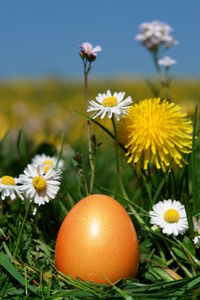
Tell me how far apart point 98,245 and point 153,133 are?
393mm

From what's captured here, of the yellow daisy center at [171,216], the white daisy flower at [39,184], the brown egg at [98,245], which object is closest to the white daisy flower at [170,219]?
the yellow daisy center at [171,216]

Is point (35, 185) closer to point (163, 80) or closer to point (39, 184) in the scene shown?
point (39, 184)

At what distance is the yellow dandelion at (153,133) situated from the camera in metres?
1.36

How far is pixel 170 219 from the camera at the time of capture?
141cm

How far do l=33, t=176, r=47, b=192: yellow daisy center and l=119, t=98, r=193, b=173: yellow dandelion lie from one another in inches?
11.6

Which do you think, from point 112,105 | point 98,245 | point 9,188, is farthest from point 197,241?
point 9,188

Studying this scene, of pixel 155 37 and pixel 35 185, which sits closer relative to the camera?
pixel 35 185

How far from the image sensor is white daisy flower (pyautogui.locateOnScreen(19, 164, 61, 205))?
55.5 inches

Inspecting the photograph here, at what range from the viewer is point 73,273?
4.17 ft

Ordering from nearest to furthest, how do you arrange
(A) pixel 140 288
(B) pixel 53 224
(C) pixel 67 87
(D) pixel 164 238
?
(A) pixel 140 288 → (D) pixel 164 238 → (B) pixel 53 224 → (C) pixel 67 87

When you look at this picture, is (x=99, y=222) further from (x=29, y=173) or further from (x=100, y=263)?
(x=29, y=173)

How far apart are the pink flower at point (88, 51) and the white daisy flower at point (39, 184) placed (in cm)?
40

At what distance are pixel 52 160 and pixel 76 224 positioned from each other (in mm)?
692

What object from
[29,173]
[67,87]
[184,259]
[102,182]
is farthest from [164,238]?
[67,87]
